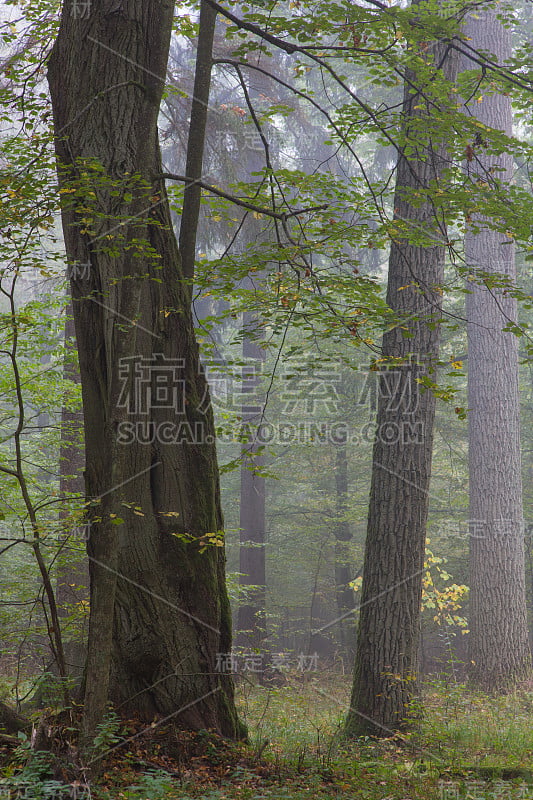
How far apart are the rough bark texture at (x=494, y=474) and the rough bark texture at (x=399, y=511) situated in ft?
14.3

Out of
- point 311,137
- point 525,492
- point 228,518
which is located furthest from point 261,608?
point 311,137

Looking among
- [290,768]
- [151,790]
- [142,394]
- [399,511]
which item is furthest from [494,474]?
[151,790]

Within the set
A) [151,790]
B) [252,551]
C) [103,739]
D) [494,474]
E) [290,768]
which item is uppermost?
[494,474]

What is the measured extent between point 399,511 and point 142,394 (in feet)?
9.95

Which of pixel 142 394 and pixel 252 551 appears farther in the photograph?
pixel 252 551

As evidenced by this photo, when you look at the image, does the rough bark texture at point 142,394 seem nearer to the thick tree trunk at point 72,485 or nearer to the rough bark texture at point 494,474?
the thick tree trunk at point 72,485

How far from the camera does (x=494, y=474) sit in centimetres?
1098

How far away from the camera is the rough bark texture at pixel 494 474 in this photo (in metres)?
10.1

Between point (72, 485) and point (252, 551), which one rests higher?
point (72, 485)

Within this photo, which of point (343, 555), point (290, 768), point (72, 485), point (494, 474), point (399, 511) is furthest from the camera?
point (343, 555)

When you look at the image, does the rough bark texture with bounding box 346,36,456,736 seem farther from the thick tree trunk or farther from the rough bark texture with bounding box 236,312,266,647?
the rough bark texture with bounding box 236,312,266,647

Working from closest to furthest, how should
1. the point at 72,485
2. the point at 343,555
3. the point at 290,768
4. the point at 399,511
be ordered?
the point at 290,768 → the point at 399,511 → the point at 72,485 → the point at 343,555

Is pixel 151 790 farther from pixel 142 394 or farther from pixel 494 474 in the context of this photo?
pixel 494 474

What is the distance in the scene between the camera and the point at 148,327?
190 inches
